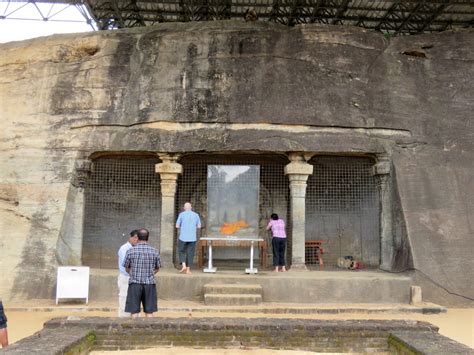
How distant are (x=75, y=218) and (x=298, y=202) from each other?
4.95m

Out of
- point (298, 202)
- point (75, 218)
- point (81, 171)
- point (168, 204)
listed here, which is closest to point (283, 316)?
point (298, 202)

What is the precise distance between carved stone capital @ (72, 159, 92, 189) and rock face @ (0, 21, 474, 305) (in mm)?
125

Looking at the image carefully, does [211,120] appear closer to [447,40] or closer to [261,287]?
[261,287]

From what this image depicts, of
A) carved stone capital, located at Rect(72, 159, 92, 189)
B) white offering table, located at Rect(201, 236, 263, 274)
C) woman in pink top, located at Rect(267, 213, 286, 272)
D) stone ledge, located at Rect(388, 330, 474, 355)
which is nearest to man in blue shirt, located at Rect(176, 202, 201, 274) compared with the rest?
white offering table, located at Rect(201, 236, 263, 274)

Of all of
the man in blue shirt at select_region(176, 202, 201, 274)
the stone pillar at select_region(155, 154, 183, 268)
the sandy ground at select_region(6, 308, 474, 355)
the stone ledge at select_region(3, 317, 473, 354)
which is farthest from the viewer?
the stone pillar at select_region(155, 154, 183, 268)

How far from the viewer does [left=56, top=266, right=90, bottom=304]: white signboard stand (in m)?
9.46

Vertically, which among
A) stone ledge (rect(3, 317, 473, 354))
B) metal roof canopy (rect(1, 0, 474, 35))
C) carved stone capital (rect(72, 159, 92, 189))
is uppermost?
metal roof canopy (rect(1, 0, 474, 35))

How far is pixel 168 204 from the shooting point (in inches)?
440

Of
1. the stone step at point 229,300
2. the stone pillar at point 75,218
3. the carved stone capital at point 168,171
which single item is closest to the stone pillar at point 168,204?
the carved stone capital at point 168,171

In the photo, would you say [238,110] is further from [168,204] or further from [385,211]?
[385,211]

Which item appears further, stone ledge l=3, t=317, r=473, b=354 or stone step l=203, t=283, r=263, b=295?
stone step l=203, t=283, r=263, b=295

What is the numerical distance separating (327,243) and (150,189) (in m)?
5.00

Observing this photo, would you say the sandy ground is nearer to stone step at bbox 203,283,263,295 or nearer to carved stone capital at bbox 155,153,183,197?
stone step at bbox 203,283,263,295

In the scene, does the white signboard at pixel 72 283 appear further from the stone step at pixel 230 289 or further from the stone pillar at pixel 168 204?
the stone step at pixel 230 289
